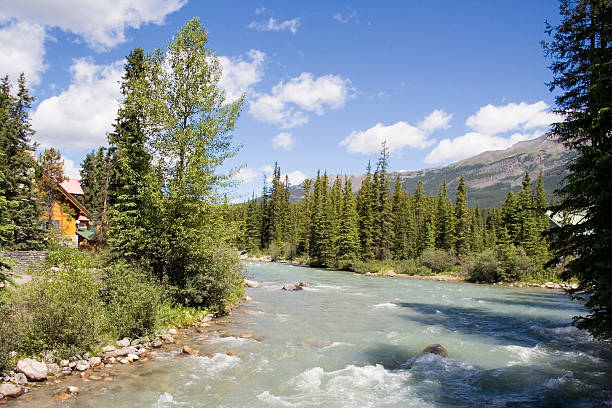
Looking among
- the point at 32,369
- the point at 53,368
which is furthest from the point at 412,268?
the point at 32,369

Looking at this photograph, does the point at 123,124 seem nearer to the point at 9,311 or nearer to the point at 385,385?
the point at 9,311

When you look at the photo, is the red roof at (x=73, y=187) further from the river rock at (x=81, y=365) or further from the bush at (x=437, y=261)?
the river rock at (x=81, y=365)

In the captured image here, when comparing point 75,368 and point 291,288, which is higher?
point 75,368

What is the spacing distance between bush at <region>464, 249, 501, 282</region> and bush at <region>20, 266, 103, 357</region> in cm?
4622

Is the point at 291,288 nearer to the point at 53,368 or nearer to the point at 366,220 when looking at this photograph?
the point at 53,368

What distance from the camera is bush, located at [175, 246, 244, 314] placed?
19078mm

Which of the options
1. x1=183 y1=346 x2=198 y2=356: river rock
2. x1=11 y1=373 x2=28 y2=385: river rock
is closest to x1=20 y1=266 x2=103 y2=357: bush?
x1=11 y1=373 x2=28 y2=385: river rock

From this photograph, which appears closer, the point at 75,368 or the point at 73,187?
the point at 75,368

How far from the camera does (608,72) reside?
997cm

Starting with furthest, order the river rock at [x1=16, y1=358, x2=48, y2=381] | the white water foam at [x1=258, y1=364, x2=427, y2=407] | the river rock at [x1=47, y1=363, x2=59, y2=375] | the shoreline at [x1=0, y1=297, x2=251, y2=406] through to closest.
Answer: the river rock at [x1=47, y1=363, x2=59, y2=375], the white water foam at [x1=258, y1=364, x2=427, y2=407], the river rock at [x1=16, y1=358, x2=48, y2=381], the shoreline at [x1=0, y1=297, x2=251, y2=406]

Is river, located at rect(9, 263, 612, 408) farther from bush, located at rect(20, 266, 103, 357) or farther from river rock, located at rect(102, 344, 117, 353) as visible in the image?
bush, located at rect(20, 266, 103, 357)

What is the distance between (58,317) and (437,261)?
173 feet

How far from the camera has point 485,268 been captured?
4891cm

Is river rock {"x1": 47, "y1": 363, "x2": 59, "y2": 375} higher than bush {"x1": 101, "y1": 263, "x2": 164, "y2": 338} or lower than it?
lower
